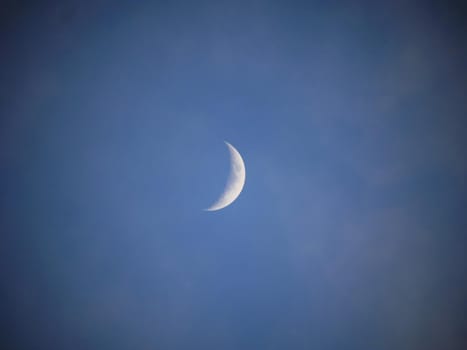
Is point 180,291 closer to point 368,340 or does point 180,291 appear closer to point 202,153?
point 202,153

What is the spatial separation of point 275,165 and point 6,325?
4.45 meters

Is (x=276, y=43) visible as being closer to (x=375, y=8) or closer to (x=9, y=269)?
(x=375, y=8)

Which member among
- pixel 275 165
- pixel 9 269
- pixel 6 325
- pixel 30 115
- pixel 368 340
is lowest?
pixel 368 340

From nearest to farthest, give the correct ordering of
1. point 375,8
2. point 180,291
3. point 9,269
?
point 375,8, point 9,269, point 180,291

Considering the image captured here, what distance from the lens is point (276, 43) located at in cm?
421

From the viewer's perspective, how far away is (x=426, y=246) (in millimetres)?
4105

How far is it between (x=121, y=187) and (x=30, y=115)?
1483 mm

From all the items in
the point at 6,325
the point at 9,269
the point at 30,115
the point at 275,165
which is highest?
the point at 30,115

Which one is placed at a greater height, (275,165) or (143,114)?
(143,114)

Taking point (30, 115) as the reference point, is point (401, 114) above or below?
below

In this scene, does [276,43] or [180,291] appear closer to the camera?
[276,43]

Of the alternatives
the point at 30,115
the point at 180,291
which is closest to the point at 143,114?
the point at 30,115

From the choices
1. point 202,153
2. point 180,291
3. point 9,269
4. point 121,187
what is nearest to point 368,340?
point 180,291

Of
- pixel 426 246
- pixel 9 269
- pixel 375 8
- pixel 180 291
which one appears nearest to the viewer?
pixel 375 8
